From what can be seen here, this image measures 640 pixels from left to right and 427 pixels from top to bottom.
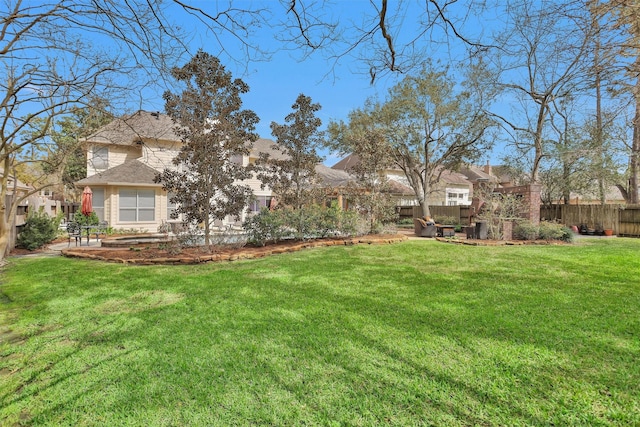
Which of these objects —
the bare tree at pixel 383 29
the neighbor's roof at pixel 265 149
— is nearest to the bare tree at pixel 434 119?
the neighbor's roof at pixel 265 149

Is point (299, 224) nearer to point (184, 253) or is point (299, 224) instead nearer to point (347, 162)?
point (184, 253)

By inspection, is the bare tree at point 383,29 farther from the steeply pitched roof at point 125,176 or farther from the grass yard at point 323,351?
the steeply pitched roof at point 125,176

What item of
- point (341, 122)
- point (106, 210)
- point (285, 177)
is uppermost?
point (341, 122)

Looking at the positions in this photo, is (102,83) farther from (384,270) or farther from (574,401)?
(574,401)

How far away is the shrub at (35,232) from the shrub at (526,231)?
17556 millimetres

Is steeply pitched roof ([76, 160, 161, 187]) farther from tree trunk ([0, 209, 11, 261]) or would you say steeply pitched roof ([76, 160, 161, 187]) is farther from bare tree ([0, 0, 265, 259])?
bare tree ([0, 0, 265, 259])

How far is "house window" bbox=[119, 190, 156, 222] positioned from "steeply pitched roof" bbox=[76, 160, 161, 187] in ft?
2.51

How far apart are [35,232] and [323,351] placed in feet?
41.0

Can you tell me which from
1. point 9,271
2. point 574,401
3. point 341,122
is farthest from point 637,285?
point 341,122

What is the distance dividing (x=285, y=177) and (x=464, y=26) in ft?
29.8

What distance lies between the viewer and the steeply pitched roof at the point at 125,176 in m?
16.8

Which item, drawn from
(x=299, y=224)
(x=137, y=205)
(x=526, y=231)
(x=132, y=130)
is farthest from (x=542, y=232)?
(x=137, y=205)

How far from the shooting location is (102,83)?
5.27 metres

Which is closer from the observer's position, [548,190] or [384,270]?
[384,270]
